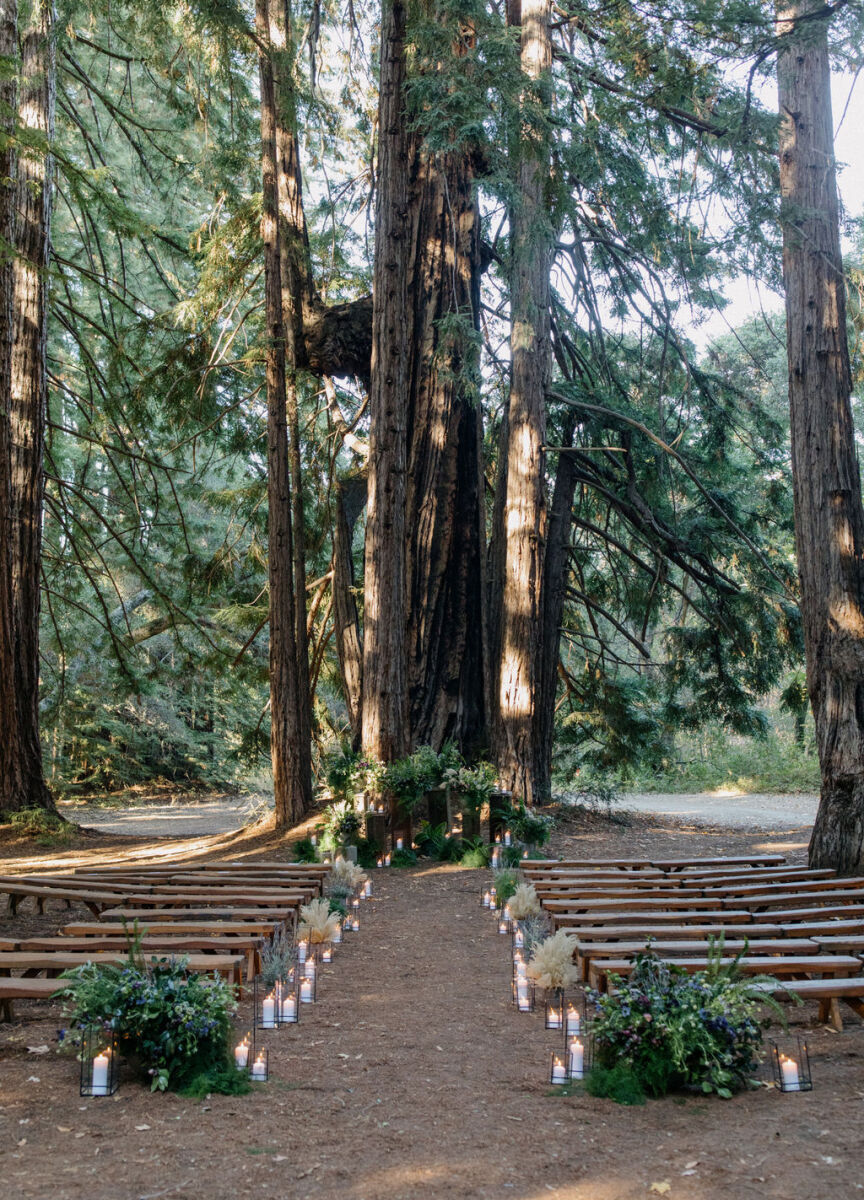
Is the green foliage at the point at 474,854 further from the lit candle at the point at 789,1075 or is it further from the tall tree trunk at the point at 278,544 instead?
the lit candle at the point at 789,1075

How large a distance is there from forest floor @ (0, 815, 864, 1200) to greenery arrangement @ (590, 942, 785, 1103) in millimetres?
87

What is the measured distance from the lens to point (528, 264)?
1123cm

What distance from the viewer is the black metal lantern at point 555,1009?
4660mm

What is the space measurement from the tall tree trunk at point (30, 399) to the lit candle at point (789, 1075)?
9.30m

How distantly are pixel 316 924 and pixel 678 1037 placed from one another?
283 centimetres

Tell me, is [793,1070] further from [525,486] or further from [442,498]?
[442,498]

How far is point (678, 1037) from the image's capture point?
3.70 meters

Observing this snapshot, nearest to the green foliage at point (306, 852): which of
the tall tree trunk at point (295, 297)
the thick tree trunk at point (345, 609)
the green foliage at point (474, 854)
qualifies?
the green foliage at point (474, 854)

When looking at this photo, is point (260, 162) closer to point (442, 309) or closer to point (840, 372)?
point (442, 309)

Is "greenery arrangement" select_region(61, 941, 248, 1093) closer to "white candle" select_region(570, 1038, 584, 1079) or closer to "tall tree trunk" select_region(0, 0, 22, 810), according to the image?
"white candle" select_region(570, 1038, 584, 1079)

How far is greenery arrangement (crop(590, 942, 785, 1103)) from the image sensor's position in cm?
371

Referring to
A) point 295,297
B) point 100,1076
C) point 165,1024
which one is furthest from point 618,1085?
point 295,297

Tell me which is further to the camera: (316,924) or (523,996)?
(316,924)

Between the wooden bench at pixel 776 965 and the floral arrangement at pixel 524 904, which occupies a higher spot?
the wooden bench at pixel 776 965
